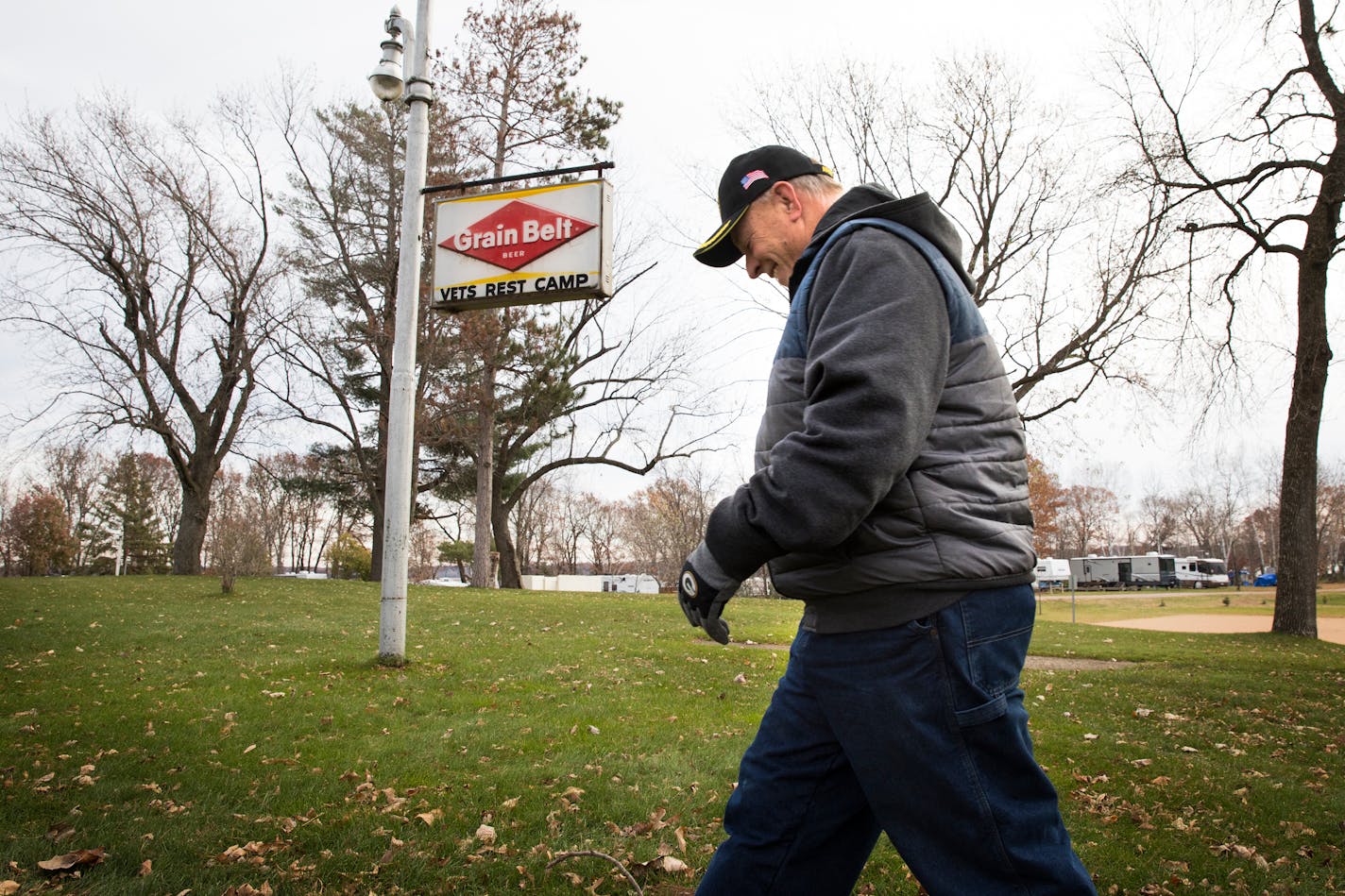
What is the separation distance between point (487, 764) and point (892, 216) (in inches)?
158

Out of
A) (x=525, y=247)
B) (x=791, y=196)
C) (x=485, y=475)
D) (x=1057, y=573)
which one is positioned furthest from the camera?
(x=1057, y=573)

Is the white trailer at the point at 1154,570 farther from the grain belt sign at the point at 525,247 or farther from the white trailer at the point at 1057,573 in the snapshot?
the grain belt sign at the point at 525,247

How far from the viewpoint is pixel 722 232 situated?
217 centimetres

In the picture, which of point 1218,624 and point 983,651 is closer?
point 983,651

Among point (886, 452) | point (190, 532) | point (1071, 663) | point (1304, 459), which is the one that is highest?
point (1304, 459)

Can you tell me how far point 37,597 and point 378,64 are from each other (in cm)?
1081

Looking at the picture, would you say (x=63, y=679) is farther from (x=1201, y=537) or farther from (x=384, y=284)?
(x=1201, y=537)

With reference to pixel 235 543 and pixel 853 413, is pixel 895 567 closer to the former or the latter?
pixel 853 413

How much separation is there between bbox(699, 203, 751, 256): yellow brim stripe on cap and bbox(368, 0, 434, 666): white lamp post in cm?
579

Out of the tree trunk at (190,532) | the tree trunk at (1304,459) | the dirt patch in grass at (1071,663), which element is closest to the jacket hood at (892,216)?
the dirt patch in grass at (1071,663)

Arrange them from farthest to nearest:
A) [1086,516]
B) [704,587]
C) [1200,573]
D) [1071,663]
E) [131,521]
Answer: [1086,516] < [1200,573] < [131,521] < [1071,663] < [704,587]

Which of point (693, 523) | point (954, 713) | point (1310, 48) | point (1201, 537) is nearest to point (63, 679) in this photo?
point (954, 713)

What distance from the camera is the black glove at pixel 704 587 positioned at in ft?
5.64

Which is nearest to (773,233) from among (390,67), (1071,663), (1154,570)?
(390,67)
